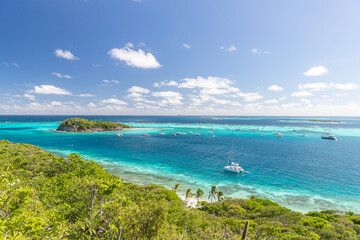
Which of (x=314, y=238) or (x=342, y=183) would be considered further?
(x=342, y=183)

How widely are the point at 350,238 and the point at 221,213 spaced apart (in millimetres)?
15985

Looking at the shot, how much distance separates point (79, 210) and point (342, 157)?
339ft

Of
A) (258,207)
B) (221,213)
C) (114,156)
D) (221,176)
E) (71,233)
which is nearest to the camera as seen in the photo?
(71,233)

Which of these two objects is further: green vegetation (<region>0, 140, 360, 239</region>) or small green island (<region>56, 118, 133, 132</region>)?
small green island (<region>56, 118, 133, 132</region>)

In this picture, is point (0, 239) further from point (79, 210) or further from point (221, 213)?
point (221, 213)

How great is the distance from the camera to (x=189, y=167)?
60094 mm

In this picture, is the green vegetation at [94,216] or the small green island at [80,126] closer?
the green vegetation at [94,216]

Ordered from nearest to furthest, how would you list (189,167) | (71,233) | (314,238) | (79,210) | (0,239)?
(0,239) < (71,233) < (79,210) < (314,238) < (189,167)

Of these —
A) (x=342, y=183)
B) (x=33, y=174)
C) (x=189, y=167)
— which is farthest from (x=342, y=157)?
(x=33, y=174)

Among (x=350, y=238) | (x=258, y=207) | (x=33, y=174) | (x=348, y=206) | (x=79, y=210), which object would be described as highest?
(x=79, y=210)

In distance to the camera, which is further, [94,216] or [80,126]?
[80,126]

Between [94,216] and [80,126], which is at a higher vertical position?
[80,126]

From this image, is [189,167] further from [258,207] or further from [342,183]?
[342,183]

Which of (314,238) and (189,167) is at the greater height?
(314,238)
